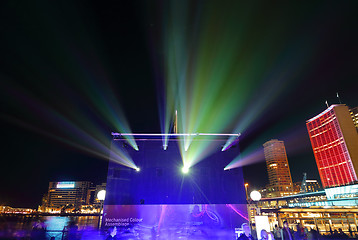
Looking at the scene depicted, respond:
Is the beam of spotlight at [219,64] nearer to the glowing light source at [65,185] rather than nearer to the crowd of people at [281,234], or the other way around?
the crowd of people at [281,234]

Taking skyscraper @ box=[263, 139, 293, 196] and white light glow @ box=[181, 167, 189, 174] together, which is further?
skyscraper @ box=[263, 139, 293, 196]

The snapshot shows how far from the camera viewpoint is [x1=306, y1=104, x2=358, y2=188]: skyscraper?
2184 inches

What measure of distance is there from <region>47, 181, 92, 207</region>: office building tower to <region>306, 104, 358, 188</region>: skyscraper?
98.7 meters

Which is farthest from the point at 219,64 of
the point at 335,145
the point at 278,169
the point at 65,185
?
the point at 278,169

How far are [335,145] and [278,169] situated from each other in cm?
6472

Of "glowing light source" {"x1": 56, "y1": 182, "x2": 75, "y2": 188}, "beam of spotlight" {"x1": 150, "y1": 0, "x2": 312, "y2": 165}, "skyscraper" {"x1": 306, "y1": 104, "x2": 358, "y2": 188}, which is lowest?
"glowing light source" {"x1": 56, "y1": 182, "x2": 75, "y2": 188}

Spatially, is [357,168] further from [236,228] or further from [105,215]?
[105,215]

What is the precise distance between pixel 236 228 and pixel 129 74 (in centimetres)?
763

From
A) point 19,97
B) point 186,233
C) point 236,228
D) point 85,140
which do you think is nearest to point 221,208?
point 236,228

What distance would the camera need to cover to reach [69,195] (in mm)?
79750

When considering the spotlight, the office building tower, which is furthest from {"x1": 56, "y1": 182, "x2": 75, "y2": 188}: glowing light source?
the spotlight

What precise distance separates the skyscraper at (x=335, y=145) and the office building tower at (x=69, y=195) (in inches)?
3887

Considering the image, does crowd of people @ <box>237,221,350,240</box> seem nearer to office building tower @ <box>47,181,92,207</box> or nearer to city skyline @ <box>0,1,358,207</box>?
city skyline @ <box>0,1,358,207</box>

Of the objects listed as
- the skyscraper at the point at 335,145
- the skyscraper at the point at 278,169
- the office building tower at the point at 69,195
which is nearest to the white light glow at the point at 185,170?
the skyscraper at the point at 335,145
